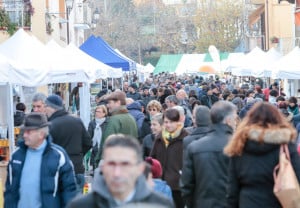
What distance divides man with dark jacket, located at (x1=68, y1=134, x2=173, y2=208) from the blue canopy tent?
829 inches

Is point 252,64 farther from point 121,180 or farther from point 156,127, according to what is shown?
point 121,180

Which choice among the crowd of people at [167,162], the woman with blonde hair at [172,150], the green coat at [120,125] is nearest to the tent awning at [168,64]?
the green coat at [120,125]

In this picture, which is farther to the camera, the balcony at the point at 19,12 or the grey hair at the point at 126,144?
the balcony at the point at 19,12

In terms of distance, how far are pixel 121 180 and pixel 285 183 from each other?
102 inches

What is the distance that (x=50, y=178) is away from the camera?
8.05m

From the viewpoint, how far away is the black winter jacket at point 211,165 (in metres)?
8.27

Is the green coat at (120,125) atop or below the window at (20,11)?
below

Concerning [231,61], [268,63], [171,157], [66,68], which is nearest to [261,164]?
[171,157]

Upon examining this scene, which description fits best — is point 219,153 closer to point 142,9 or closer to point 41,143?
point 41,143

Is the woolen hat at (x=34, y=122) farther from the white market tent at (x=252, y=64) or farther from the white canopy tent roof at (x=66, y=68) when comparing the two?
the white market tent at (x=252, y=64)

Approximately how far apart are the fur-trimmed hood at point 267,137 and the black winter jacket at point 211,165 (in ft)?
4.15

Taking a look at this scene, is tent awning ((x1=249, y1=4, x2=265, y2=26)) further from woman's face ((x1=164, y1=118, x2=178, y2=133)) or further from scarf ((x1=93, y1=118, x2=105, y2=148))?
woman's face ((x1=164, y1=118, x2=178, y2=133))

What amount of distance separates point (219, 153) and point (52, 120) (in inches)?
128

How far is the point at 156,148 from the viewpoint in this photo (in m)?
10.3
